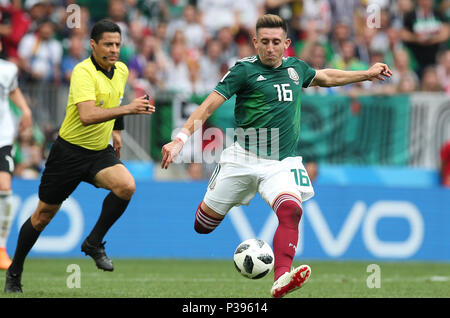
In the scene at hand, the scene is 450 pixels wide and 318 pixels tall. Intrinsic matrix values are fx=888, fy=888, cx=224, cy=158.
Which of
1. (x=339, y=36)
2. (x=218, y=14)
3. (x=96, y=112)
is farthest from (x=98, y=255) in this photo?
(x=218, y=14)

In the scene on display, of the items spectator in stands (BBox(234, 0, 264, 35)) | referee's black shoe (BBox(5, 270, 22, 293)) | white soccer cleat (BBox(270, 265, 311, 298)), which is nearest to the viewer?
white soccer cleat (BBox(270, 265, 311, 298))

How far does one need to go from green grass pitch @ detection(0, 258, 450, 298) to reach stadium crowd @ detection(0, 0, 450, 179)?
2.96 m

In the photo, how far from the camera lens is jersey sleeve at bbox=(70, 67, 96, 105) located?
8094 millimetres

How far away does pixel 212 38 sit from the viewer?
51.7ft

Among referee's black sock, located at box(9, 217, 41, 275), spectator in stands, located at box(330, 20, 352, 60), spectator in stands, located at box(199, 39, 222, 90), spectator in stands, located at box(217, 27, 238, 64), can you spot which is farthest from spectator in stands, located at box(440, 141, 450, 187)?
referee's black sock, located at box(9, 217, 41, 275)

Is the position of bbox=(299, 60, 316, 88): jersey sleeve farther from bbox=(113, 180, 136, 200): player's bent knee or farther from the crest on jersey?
bbox=(113, 180, 136, 200): player's bent knee

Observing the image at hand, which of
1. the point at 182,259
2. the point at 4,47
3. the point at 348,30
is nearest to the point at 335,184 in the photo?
the point at 182,259

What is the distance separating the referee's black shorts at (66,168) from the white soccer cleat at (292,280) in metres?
2.23

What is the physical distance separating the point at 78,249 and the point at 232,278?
3453mm

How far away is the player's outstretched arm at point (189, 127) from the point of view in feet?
23.2

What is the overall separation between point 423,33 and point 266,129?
977 centimetres

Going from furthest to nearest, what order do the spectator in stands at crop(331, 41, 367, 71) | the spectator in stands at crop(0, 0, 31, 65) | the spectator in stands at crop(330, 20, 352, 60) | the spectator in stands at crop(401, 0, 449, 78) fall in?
the spectator in stands at crop(401, 0, 449, 78)
the spectator in stands at crop(330, 20, 352, 60)
the spectator in stands at crop(331, 41, 367, 71)
the spectator in stands at crop(0, 0, 31, 65)

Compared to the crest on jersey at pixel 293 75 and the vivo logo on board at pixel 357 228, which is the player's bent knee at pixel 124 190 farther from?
the vivo logo on board at pixel 357 228
